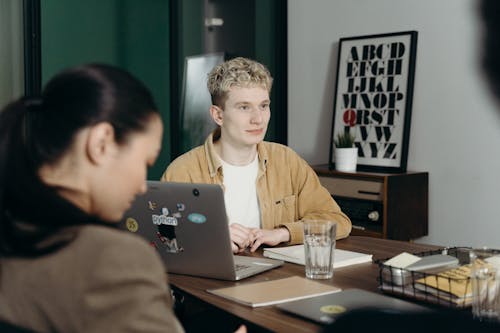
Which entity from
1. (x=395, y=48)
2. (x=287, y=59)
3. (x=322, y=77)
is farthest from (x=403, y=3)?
(x=287, y=59)

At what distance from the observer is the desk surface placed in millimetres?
1303

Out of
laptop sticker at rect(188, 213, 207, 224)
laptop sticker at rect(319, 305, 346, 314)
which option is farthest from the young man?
laptop sticker at rect(319, 305, 346, 314)

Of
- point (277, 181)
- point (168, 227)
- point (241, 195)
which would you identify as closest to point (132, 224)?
point (168, 227)

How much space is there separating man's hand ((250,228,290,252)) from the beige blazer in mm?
1155

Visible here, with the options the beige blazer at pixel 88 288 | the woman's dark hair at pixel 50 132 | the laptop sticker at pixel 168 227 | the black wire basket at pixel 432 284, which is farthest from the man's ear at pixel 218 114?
the beige blazer at pixel 88 288

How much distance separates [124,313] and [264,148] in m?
1.60

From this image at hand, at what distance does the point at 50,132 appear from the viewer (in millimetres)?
927

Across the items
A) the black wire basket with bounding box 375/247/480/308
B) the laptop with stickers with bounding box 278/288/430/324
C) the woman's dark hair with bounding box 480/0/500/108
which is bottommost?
the laptop with stickers with bounding box 278/288/430/324

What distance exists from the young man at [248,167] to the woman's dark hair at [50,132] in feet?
4.31

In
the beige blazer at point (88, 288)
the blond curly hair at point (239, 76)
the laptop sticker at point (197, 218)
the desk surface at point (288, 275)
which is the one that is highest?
the blond curly hair at point (239, 76)

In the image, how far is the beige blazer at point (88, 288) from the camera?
0.82 m

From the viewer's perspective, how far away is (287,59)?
4465 mm

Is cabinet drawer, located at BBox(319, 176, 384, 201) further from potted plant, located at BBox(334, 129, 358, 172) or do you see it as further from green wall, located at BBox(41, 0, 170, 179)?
green wall, located at BBox(41, 0, 170, 179)

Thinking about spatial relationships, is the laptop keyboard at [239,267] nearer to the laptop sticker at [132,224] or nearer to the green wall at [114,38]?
the laptop sticker at [132,224]
